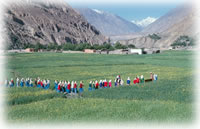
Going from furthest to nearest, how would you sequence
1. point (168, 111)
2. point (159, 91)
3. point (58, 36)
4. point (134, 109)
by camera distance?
point (58, 36)
point (159, 91)
point (134, 109)
point (168, 111)

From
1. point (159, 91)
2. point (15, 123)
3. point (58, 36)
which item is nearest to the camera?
point (15, 123)

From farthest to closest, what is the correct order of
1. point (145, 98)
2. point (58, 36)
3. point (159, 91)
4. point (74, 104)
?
point (58, 36)
point (159, 91)
point (145, 98)
point (74, 104)

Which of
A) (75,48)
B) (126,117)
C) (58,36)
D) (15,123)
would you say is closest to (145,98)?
(126,117)

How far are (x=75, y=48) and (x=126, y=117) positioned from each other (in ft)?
416

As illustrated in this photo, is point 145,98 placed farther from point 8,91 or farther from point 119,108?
point 8,91

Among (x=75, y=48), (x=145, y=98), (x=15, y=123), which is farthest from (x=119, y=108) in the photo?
(x=75, y=48)

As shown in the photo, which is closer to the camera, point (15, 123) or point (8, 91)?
point (15, 123)

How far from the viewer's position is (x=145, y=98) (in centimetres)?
2311

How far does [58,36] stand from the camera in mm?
184125

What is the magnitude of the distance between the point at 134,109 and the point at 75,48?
124743mm

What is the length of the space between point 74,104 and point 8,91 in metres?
7.56

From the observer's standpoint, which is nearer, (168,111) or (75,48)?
(168,111)

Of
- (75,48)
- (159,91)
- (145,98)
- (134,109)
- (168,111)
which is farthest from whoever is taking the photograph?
(75,48)

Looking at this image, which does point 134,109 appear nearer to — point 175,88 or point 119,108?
point 119,108
